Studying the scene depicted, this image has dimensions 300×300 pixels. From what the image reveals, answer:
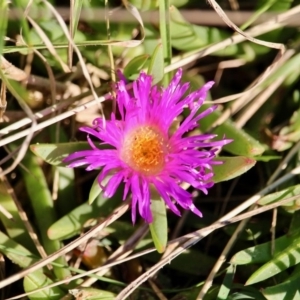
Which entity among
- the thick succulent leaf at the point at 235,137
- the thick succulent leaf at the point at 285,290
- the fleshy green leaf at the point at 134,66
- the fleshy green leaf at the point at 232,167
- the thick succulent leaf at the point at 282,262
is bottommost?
the thick succulent leaf at the point at 285,290

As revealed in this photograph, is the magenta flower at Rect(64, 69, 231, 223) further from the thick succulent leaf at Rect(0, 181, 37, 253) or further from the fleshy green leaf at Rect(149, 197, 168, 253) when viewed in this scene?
the thick succulent leaf at Rect(0, 181, 37, 253)

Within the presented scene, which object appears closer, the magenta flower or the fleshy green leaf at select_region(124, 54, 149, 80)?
the magenta flower

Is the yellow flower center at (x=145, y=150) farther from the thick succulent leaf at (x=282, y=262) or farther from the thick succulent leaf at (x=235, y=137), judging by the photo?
the thick succulent leaf at (x=282, y=262)

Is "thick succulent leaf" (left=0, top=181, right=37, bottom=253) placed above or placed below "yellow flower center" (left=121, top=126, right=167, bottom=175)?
below

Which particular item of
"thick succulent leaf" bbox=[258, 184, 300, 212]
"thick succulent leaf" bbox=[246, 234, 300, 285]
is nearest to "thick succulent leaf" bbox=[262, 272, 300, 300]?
"thick succulent leaf" bbox=[246, 234, 300, 285]

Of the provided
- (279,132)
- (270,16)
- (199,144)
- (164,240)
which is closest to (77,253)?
(164,240)

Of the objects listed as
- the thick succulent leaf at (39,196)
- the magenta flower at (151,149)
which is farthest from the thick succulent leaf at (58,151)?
the thick succulent leaf at (39,196)

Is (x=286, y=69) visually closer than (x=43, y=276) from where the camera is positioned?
No

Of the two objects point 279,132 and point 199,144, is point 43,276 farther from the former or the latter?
point 279,132
